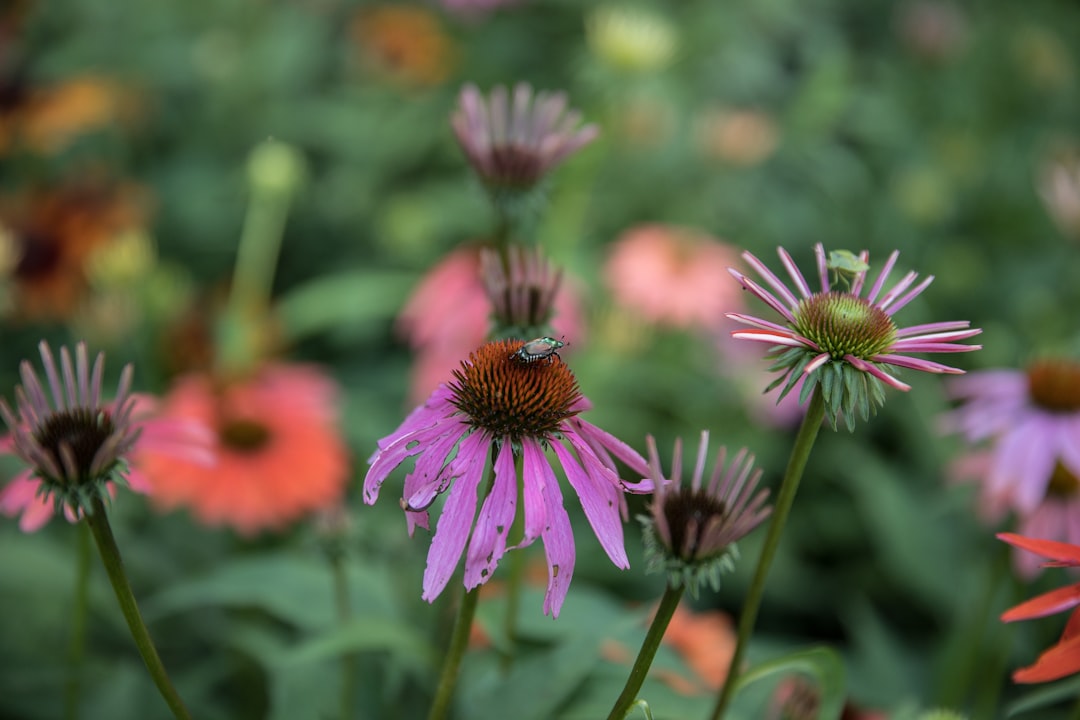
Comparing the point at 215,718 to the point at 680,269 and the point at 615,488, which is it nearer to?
the point at 615,488

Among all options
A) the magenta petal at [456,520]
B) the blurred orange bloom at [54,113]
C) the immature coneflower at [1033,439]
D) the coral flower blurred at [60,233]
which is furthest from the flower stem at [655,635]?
the blurred orange bloom at [54,113]

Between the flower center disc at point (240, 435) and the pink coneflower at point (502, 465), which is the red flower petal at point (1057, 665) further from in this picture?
the flower center disc at point (240, 435)

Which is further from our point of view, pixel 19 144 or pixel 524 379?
pixel 19 144

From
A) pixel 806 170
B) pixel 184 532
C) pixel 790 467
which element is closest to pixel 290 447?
pixel 184 532

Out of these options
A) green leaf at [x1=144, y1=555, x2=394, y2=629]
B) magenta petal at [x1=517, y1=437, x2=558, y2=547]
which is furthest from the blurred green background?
magenta petal at [x1=517, y1=437, x2=558, y2=547]

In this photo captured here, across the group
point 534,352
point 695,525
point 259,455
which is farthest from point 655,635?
point 259,455

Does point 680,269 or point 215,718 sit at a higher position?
point 680,269
